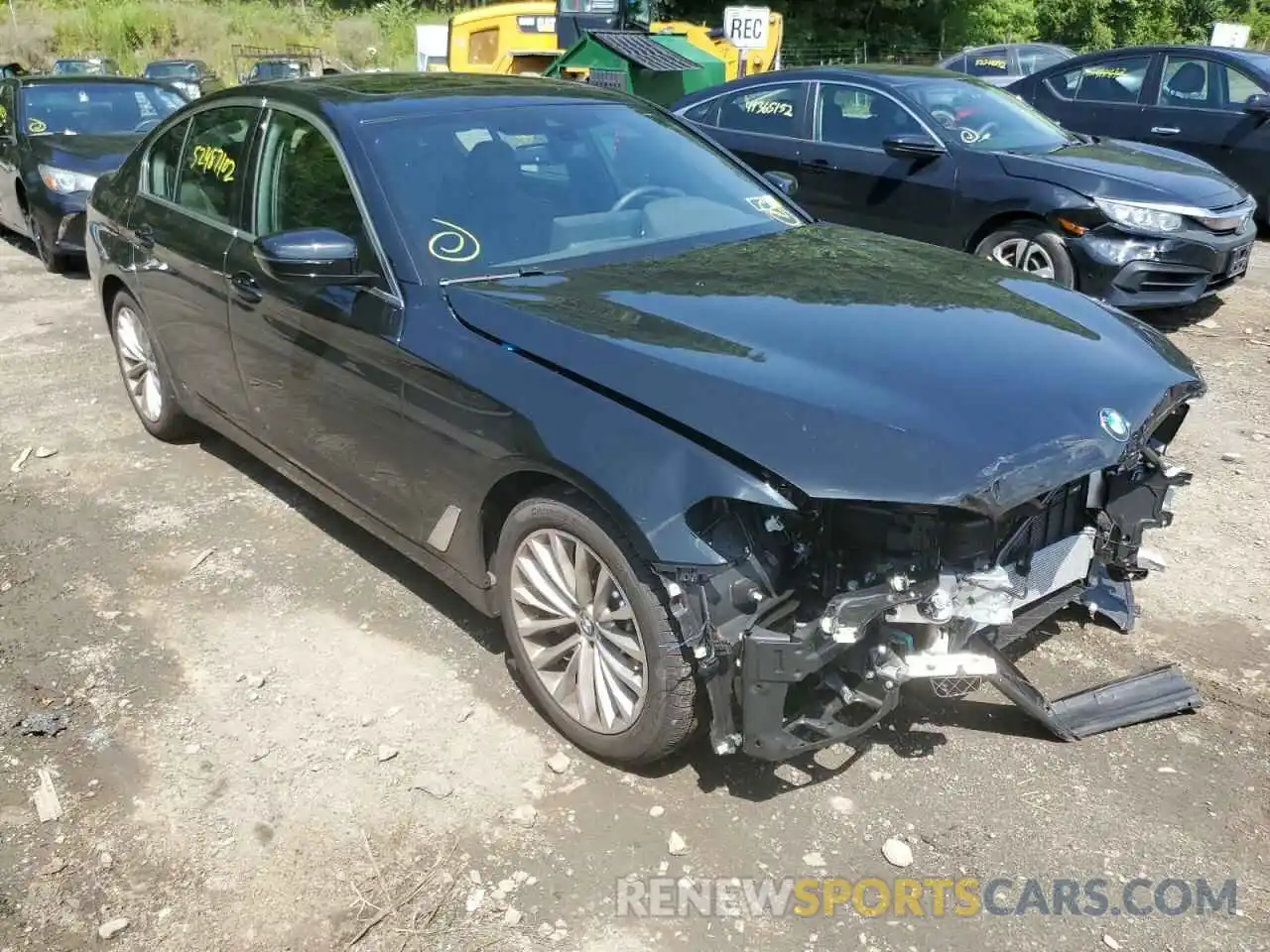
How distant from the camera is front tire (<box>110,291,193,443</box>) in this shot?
16.4 ft

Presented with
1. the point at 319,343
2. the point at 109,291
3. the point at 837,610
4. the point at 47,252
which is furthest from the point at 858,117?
the point at 47,252

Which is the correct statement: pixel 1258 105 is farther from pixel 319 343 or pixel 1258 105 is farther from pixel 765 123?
pixel 319 343

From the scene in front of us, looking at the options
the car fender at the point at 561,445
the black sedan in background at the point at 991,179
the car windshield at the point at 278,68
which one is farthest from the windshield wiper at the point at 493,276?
the car windshield at the point at 278,68

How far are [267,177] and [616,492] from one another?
214 centimetres

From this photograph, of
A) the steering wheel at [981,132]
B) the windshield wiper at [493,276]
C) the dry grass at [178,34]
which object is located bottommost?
the windshield wiper at [493,276]

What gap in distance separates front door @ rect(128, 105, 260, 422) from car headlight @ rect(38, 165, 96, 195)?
14.2ft

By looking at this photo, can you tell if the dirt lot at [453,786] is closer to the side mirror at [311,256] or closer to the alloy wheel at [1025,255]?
the side mirror at [311,256]

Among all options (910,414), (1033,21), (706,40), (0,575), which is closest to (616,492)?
(910,414)

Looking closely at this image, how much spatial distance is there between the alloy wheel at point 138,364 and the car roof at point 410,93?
1347mm

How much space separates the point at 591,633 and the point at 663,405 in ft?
2.32

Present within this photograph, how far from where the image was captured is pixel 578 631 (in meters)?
2.95

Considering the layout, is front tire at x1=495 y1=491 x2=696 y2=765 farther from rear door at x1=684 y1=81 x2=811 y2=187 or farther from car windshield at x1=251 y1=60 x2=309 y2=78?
car windshield at x1=251 y1=60 x2=309 y2=78

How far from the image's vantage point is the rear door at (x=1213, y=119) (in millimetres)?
9219

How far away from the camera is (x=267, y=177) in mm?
3875
